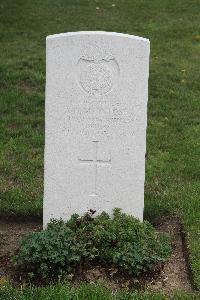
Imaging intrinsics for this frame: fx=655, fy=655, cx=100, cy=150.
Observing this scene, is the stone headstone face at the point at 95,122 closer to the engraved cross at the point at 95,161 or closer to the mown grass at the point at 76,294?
the engraved cross at the point at 95,161

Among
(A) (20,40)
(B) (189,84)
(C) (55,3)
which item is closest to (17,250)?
(B) (189,84)

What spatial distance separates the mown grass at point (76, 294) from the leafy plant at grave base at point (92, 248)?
10.4 inches

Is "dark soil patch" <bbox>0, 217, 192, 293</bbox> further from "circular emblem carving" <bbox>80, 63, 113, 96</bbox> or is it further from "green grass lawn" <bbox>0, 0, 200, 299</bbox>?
"circular emblem carving" <bbox>80, 63, 113, 96</bbox>

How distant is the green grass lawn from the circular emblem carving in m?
1.38

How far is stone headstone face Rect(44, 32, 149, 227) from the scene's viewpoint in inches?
198

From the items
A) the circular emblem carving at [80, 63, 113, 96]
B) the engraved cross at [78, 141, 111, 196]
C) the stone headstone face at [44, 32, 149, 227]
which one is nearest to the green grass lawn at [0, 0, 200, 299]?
the stone headstone face at [44, 32, 149, 227]

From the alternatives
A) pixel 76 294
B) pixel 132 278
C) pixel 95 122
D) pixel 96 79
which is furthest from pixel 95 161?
pixel 76 294

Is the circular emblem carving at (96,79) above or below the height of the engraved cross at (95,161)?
above

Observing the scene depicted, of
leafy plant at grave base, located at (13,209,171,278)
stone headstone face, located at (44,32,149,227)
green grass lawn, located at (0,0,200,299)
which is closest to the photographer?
leafy plant at grave base, located at (13,209,171,278)

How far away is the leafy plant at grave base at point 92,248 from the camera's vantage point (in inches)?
190

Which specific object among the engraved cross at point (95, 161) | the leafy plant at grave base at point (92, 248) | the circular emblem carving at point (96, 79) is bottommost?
the leafy plant at grave base at point (92, 248)

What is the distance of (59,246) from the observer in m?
4.84

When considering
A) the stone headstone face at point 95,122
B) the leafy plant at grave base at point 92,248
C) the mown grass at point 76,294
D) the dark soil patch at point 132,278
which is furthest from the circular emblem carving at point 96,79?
the mown grass at point 76,294

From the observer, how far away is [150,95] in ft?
30.1
